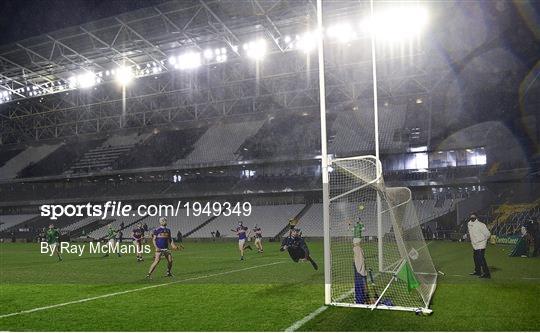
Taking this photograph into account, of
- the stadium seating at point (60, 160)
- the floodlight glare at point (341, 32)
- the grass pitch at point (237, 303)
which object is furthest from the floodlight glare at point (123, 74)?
the grass pitch at point (237, 303)

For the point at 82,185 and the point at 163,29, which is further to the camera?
the point at 82,185

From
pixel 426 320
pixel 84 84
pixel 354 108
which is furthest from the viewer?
pixel 354 108

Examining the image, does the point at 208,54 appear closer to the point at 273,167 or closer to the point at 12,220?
the point at 273,167

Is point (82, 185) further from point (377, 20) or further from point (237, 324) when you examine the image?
point (237, 324)

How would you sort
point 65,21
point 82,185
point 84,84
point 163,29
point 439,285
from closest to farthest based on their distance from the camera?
point 439,285, point 65,21, point 163,29, point 84,84, point 82,185

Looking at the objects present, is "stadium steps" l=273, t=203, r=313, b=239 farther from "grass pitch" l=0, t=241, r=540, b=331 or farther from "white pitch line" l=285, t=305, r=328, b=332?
"white pitch line" l=285, t=305, r=328, b=332

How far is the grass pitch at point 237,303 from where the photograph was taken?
8.31m

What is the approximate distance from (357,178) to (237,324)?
430 centimetres

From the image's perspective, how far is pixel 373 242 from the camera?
16578 mm

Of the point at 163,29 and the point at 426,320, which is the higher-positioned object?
the point at 163,29

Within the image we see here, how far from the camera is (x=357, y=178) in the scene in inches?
425

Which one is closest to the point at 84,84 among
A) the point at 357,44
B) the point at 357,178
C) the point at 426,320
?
the point at 357,44

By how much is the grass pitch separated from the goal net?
1.70ft

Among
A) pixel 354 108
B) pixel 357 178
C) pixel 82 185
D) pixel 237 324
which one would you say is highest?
pixel 354 108
